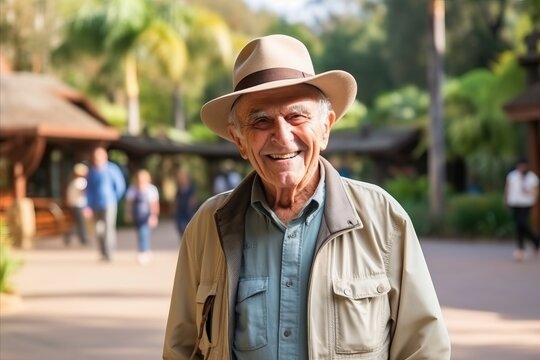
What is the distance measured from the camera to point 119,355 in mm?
7824

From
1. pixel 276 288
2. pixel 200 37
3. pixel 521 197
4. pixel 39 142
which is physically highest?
pixel 200 37

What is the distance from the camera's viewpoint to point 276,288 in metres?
2.83

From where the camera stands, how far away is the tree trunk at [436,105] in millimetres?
23047

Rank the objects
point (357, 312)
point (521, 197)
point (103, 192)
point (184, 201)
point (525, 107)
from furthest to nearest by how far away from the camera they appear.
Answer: point (525, 107), point (184, 201), point (521, 197), point (103, 192), point (357, 312)

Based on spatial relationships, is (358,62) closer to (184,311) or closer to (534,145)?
(534,145)

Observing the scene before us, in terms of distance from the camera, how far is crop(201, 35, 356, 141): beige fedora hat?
9.37ft

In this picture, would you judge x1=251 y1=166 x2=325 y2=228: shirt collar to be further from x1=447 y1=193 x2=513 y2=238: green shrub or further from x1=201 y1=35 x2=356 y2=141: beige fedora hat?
x1=447 y1=193 x2=513 y2=238: green shrub

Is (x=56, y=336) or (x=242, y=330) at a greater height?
(x=242, y=330)

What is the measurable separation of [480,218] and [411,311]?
64.3 feet

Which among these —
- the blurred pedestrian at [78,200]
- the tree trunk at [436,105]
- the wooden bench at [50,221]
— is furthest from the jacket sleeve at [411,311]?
the tree trunk at [436,105]

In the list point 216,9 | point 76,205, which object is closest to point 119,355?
point 76,205

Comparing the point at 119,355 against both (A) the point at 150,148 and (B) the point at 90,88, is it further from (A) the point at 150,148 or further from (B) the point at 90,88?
(B) the point at 90,88

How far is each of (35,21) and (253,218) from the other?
151 feet

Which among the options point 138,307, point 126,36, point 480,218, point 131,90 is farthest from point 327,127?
point 131,90
